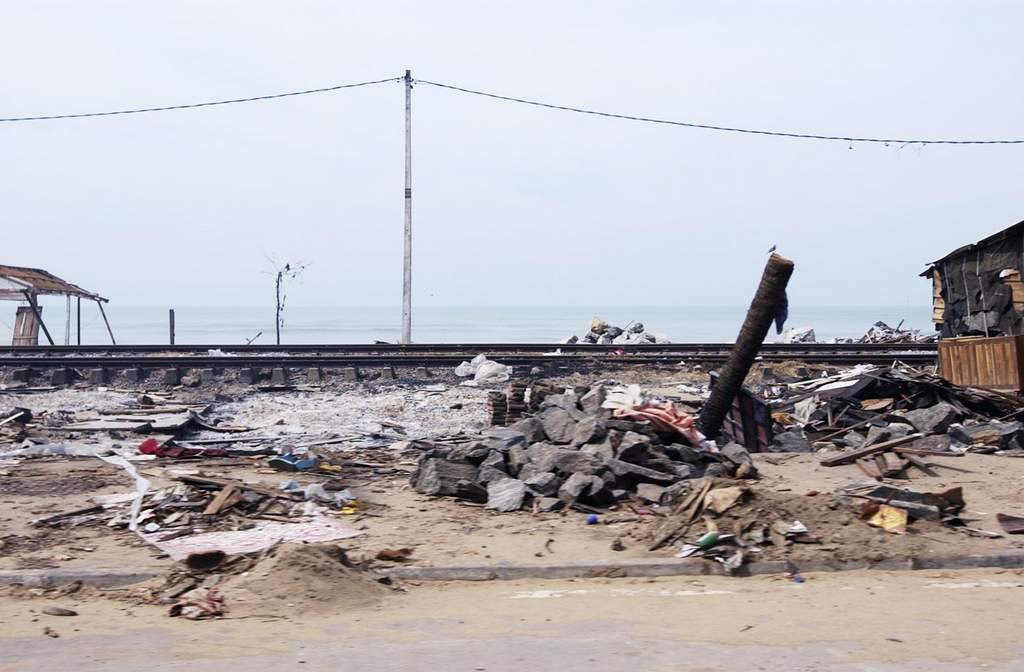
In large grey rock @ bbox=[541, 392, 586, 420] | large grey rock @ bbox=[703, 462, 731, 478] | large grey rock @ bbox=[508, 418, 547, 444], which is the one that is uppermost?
large grey rock @ bbox=[541, 392, 586, 420]

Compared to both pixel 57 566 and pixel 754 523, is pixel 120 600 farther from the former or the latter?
pixel 754 523

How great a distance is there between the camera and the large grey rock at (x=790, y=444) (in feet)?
39.0

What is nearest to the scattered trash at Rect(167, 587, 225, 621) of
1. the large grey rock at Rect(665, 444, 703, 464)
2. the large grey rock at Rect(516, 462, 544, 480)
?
the large grey rock at Rect(516, 462, 544, 480)

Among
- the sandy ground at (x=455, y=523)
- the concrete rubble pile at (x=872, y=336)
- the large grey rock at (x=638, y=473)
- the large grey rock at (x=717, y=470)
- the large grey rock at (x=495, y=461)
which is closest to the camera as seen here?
the sandy ground at (x=455, y=523)

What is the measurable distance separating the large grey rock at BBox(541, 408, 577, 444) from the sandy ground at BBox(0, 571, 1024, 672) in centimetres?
375

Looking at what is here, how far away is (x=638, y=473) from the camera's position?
9297mm

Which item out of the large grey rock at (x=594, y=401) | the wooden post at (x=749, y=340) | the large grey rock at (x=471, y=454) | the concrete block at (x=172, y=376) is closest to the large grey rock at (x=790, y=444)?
the wooden post at (x=749, y=340)

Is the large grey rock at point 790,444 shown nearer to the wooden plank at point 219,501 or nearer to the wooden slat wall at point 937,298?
the wooden plank at point 219,501

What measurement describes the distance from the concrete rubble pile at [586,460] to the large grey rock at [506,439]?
0.01 m

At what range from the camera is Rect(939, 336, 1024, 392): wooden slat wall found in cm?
1440

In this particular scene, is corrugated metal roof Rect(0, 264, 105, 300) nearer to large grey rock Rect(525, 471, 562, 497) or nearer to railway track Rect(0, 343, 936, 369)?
railway track Rect(0, 343, 936, 369)

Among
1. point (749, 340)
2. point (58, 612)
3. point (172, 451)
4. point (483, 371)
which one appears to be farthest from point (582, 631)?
point (483, 371)

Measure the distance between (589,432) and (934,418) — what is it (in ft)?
17.8

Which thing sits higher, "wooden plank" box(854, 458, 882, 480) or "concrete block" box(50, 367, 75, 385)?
"concrete block" box(50, 367, 75, 385)
